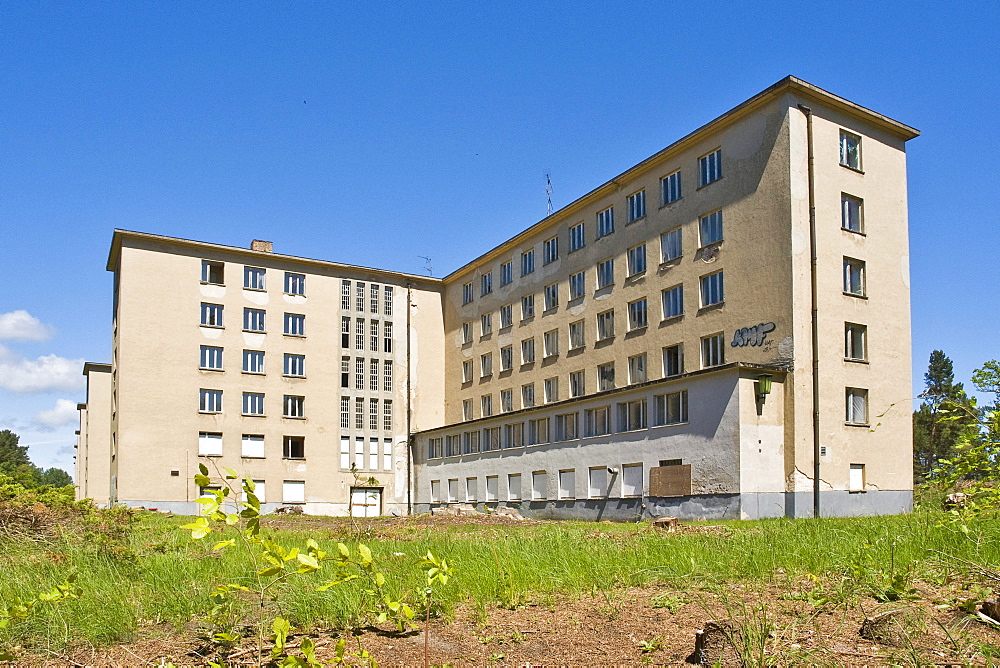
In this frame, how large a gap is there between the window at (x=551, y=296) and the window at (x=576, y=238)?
2361 mm

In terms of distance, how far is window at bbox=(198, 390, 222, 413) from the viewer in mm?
51406

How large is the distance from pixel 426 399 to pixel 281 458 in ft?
34.2

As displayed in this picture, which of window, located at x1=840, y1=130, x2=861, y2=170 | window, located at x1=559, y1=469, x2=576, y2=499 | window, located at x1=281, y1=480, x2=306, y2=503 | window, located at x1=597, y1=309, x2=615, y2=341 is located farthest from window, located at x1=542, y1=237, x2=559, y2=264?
window, located at x1=281, y1=480, x2=306, y2=503

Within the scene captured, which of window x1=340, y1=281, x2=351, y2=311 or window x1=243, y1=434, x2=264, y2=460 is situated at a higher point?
window x1=340, y1=281, x2=351, y2=311

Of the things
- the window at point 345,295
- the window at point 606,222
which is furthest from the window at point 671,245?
the window at point 345,295

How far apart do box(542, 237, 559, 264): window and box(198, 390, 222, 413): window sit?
21.1 meters

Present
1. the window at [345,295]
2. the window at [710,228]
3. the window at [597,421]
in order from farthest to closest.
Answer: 1. the window at [345,295]
2. the window at [597,421]
3. the window at [710,228]

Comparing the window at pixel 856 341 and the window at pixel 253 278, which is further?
the window at pixel 253 278

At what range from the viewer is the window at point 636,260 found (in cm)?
4066

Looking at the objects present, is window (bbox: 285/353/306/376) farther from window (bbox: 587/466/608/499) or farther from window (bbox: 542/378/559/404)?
Result: window (bbox: 587/466/608/499)

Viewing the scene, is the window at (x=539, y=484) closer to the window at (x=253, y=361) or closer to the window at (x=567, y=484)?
the window at (x=567, y=484)

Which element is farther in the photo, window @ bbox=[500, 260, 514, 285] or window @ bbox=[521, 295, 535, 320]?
window @ bbox=[500, 260, 514, 285]

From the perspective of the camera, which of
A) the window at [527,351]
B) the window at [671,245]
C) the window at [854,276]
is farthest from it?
the window at [527,351]

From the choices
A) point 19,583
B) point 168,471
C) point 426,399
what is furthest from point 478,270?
point 19,583
